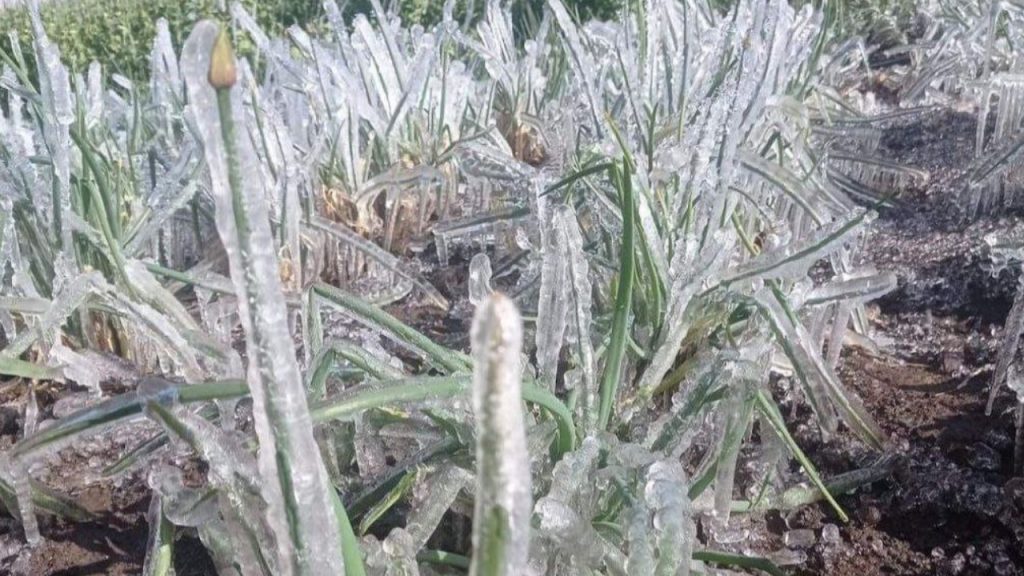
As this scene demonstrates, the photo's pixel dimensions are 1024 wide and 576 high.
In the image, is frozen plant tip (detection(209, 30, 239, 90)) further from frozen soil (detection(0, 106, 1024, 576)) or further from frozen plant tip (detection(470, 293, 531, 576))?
frozen soil (detection(0, 106, 1024, 576))

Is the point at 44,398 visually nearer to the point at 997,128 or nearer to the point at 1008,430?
the point at 1008,430

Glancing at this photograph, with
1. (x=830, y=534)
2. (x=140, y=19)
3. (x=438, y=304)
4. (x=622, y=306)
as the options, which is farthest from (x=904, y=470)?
(x=140, y=19)

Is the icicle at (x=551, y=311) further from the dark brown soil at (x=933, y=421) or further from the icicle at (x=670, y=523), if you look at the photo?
the dark brown soil at (x=933, y=421)

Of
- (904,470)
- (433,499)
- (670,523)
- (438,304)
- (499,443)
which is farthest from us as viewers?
(438,304)

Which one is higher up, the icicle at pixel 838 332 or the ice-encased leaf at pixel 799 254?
the ice-encased leaf at pixel 799 254

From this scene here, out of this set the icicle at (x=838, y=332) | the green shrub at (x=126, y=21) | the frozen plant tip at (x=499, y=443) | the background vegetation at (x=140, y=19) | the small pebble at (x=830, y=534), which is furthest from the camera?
the green shrub at (x=126, y=21)

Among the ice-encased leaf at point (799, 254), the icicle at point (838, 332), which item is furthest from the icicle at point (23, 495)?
the icicle at point (838, 332)

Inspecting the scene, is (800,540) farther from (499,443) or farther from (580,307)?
(499,443)
